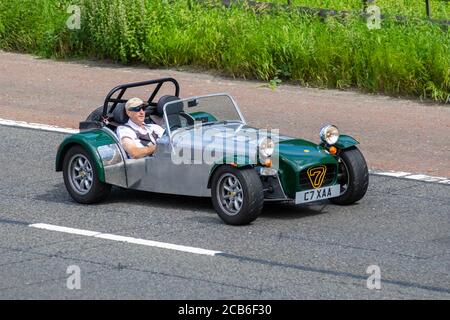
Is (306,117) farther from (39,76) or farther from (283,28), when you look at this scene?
(39,76)

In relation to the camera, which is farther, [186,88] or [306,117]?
[186,88]

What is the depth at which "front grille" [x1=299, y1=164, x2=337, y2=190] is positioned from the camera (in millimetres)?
11328

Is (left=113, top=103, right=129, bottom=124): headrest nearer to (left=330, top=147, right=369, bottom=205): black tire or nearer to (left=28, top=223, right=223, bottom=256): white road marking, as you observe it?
(left=28, top=223, right=223, bottom=256): white road marking

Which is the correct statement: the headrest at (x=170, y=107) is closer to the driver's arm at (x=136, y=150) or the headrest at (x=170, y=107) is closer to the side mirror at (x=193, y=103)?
the side mirror at (x=193, y=103)

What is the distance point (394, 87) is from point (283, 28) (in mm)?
2226

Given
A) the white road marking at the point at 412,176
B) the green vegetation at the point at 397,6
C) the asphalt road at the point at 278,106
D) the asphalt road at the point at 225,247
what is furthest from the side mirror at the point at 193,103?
the green vegetation at the point at 397,6

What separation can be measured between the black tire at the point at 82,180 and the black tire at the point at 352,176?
225 cm

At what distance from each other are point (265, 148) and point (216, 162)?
46 centimetres

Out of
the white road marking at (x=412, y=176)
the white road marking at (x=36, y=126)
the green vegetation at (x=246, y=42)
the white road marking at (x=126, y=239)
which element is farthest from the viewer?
the green vegetation at (x=246, y=42)

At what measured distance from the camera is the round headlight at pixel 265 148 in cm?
1123

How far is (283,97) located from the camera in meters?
17.7

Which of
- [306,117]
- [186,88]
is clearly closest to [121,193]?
[306,117]

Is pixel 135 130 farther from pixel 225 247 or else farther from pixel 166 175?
pixel 225 247

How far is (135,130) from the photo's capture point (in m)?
12.4
